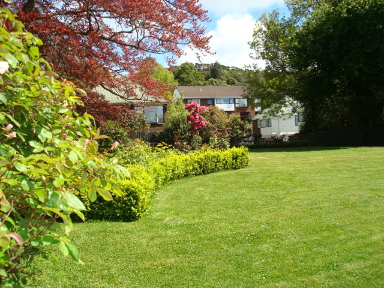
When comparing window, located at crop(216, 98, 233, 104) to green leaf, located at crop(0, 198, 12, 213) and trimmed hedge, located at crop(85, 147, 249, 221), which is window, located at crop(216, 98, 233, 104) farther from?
green leaf, located at crop(0, 198, 12, 213)

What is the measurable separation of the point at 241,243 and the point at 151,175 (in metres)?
Answer: 4.00

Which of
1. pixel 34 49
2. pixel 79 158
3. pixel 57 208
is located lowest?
pixel 57 208

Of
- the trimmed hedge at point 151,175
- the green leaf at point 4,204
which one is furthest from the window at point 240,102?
the green leaf at point 4,204

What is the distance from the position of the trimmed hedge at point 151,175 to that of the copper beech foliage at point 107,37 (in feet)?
6.13

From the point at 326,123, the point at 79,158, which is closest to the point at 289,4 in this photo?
the point at 326,123

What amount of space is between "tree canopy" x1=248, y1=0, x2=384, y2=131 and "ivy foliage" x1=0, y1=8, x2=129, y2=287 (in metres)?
22.2

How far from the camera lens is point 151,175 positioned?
848cm

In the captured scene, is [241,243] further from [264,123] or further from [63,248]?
[264,123]

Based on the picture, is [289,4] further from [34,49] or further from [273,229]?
[34,49]

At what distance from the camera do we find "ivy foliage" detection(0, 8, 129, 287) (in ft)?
5.75

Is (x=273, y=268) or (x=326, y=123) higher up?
(x=326, y=123)

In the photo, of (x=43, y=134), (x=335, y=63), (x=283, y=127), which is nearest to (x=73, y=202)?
(x=43, y=134)

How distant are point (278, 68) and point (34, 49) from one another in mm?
30726

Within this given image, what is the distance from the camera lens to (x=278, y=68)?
101 feet
